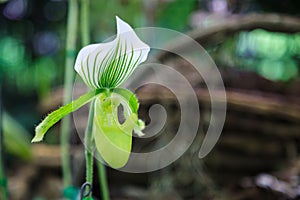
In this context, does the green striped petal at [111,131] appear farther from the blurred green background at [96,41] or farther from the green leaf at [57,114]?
the blurred green background at [96,41]

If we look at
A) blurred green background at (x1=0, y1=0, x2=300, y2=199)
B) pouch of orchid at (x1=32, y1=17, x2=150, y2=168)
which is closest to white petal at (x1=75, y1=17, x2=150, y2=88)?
pouch of orchid at (x1=32, y1=17, x2=150, y2=168)

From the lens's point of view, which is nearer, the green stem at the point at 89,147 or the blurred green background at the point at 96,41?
the green stem at the point at 89,147

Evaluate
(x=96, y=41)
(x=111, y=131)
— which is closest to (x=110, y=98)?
(x=111, y=131)

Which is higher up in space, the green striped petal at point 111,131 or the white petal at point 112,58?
the white petal at point 112,58

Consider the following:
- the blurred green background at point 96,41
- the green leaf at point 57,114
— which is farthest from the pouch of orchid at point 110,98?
the blurred green background at point 96,41

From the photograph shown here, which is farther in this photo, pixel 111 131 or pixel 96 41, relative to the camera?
pixel 96 41

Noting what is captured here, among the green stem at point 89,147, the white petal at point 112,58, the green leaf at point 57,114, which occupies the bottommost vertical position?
the green stem at point 89,147

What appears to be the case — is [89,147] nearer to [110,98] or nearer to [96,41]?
[110,98]

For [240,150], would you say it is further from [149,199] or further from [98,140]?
[98,140]
